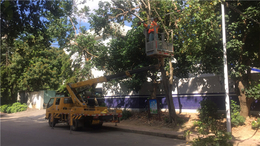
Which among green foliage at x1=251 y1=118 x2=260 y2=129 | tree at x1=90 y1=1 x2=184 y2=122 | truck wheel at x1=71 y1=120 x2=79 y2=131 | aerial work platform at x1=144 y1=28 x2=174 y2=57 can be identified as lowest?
truck wheel at x1=71 y1=120 x2=79 y2=131

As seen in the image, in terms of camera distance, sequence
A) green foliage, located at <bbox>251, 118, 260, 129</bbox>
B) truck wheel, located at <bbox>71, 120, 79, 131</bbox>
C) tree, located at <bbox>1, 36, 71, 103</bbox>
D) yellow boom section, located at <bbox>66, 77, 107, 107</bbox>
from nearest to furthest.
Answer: green foliage, located at <bbox>251, 118, 260, 129</bbox>, truck wheel, located at <bbox>71, 120, 79, 131</bbox>, yellow boom section, located at <bbox>66, 77, 107, 107</bbox>, tree, located at <bbox>1, 36, 71, 103</bbox>

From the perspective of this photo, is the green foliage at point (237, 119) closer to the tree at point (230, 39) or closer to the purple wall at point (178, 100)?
the tree at point (230, 39)

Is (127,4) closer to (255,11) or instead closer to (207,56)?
(207,56)

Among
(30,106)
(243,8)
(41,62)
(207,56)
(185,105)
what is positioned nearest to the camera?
(243,8)

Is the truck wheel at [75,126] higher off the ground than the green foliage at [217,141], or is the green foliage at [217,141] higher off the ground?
the green foliage at [217,141]

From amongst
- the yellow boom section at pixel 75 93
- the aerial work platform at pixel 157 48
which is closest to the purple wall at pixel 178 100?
the aerial work platform at pixel 157 48

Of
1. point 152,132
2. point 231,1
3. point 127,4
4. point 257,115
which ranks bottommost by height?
point 152,132

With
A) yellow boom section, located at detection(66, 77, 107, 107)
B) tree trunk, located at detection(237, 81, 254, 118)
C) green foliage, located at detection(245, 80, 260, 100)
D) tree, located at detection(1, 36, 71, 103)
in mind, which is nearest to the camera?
green foliage, located at detection(245, 80, 260, 100)

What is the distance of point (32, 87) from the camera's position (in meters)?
27.2

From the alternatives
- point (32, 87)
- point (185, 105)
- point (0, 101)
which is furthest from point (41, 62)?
point (185, 105)

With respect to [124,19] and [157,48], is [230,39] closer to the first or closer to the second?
[157,48]

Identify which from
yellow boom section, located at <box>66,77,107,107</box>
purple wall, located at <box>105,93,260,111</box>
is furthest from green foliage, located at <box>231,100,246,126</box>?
yellow boom section, located at <box>66,77,107,107</box>

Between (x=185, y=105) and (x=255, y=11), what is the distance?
790 centimetres

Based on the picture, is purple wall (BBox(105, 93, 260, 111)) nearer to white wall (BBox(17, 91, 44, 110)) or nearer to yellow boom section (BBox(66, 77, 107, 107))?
yellow boom section (BBox(66, 77, 107, 107))
